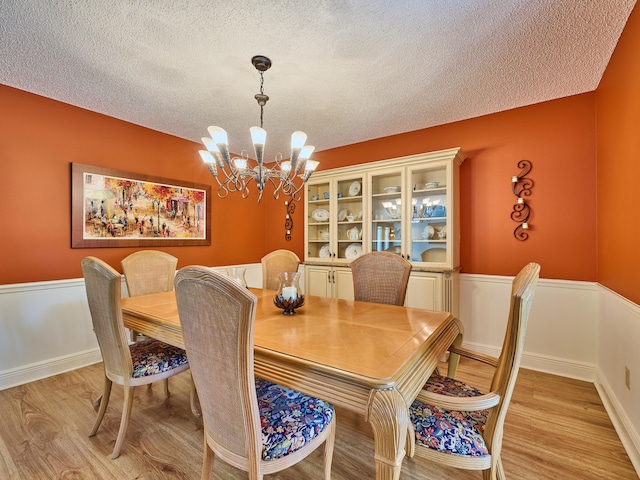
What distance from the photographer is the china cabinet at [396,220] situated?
282cm

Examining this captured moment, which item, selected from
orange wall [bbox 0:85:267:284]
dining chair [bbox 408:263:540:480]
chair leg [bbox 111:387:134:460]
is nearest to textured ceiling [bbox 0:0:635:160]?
orange wall [bbox 0:85:267:284]

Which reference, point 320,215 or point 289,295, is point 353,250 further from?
point 289,295

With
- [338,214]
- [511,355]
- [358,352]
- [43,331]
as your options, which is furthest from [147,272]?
[511,355]

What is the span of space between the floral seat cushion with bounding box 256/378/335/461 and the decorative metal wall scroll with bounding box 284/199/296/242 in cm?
309

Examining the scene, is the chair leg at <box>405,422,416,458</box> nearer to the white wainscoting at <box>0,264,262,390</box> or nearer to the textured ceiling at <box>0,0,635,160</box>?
the white wainscoting at <box>0,264,262,390</box>

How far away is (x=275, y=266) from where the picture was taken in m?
2.83

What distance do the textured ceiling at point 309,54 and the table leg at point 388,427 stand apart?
187 centimetres

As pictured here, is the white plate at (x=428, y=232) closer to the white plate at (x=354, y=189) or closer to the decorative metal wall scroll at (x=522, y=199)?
the decorative metal wall scroll at (x=522, y=199)

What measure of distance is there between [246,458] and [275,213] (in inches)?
147

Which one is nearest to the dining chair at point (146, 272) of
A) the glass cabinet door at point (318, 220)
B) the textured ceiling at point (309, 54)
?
the textured ceiling at point (309, 54)

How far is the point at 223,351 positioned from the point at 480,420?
107 centimetres

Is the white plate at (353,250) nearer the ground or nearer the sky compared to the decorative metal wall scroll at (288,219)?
nearer the ground

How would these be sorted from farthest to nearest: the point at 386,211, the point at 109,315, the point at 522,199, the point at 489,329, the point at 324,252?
1. the point at 324,252
2. the point at 386,211
3. the point at 489,329
4. the point at 522,199
5. the point at 109,315

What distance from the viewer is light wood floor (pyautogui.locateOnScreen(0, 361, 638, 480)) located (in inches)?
58.3
